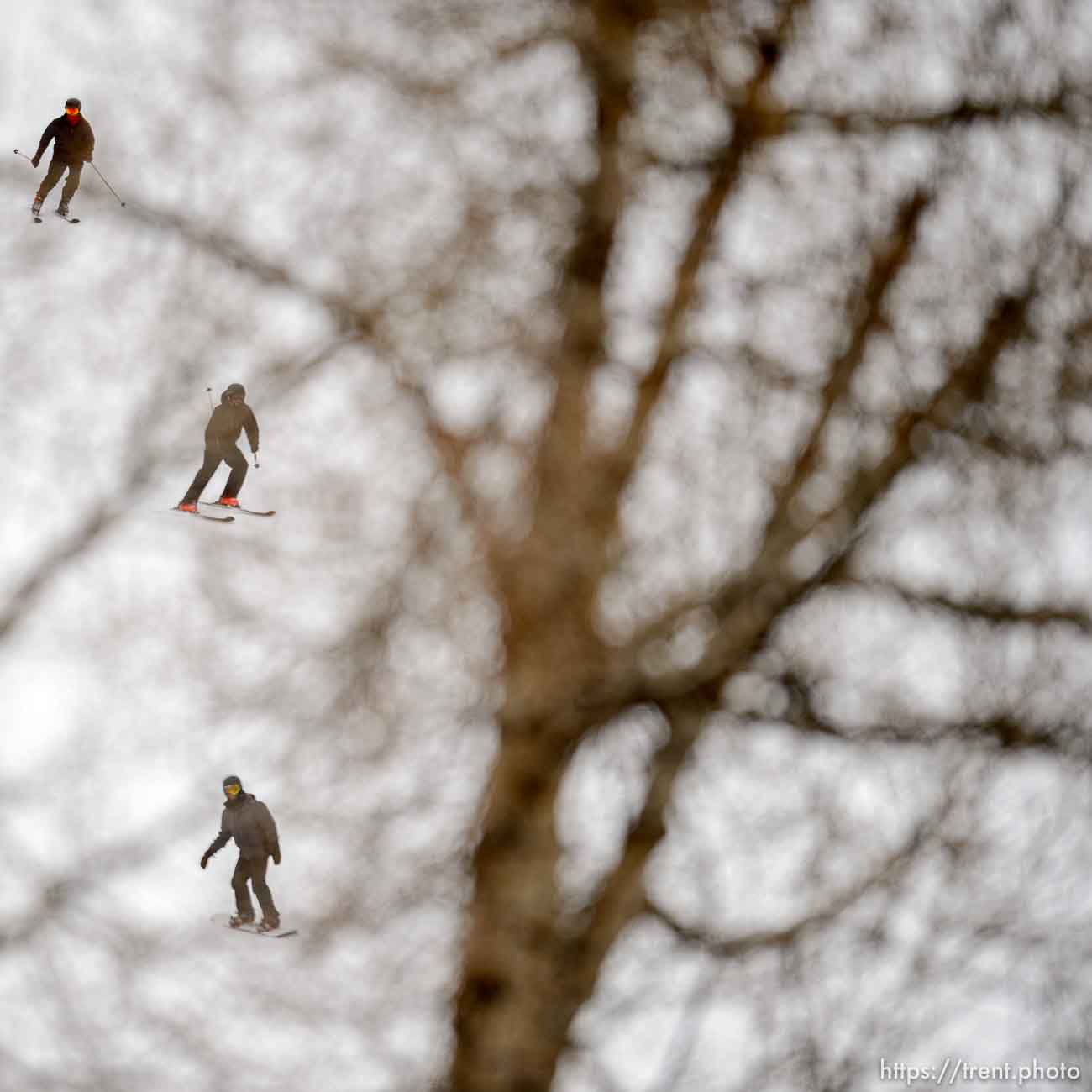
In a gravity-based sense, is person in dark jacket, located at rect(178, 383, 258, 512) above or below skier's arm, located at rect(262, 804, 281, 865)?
above

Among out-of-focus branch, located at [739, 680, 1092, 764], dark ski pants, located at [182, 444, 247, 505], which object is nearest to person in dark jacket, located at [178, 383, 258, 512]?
dark ski pants, located at [182, 444, 247, 505]

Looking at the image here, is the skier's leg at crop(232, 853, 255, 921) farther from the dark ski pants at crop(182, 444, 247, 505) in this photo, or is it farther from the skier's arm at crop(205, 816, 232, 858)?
the dark ski pants at crop(182, 444, 247, 505)

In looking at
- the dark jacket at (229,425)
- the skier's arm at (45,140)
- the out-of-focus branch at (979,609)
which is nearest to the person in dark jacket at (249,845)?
the dark jacket at (229,425)

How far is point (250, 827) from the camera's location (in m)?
1.61

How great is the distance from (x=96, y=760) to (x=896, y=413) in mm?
1194

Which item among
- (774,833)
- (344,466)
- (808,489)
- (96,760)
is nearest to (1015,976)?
(774,833)

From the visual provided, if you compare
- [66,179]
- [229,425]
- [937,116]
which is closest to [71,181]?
[66,179]

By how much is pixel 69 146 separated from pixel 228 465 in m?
0.51

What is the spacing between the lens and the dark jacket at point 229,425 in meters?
1.70

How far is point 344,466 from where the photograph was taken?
5.66 feet

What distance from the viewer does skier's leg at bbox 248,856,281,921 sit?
1620mm

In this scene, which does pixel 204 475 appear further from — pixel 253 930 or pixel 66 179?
pixel 253 930

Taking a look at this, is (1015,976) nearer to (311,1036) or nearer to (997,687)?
(997,687)

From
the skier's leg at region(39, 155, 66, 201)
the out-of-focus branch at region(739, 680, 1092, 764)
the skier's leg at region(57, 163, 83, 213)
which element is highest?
the skier's leg at region(39, 155, 66, 201)
